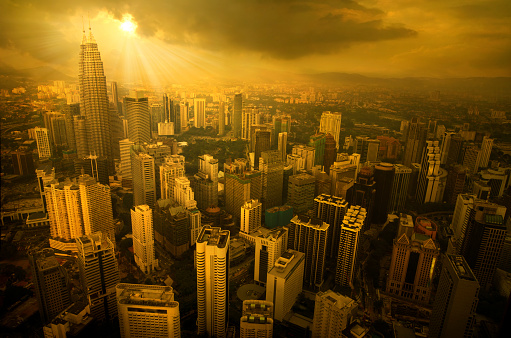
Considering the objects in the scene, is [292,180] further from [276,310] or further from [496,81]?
[496,81]

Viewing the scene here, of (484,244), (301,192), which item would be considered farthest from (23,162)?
(484,244)

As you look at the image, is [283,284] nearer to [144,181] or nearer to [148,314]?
[148,314]

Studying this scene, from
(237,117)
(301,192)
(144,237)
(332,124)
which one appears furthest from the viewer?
(237,117)

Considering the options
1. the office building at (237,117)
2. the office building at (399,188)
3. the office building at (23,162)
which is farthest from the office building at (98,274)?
the office building at (237,117)

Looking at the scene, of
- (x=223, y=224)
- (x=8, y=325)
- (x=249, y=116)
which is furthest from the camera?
(x=249, y=116)

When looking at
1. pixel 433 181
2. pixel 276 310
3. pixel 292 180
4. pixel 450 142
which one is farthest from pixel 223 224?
pixel 450 142

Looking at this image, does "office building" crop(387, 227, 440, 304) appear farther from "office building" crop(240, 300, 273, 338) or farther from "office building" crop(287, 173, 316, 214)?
"office building" crop(240, 300, 273, 338)

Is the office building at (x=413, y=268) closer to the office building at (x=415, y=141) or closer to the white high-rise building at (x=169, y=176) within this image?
the office building at (x=415, y=141)
